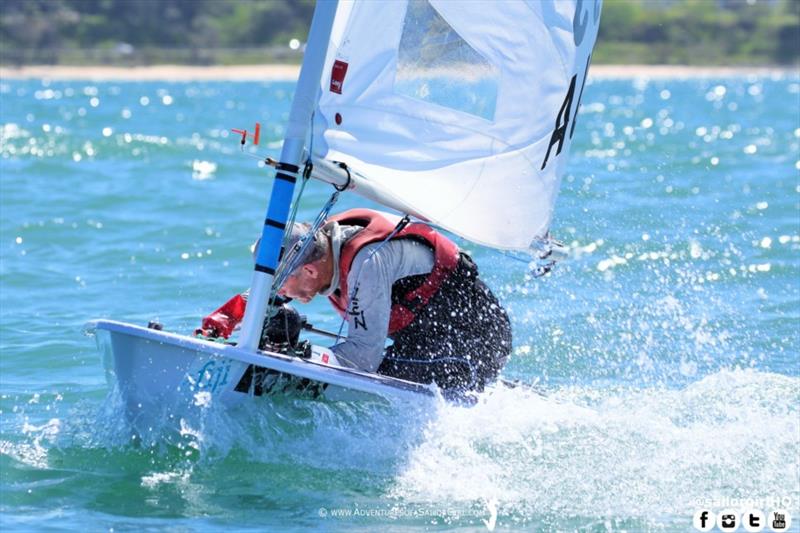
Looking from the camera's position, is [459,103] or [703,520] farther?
[459,103]

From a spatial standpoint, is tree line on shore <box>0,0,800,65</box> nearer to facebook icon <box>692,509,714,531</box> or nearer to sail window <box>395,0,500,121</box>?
sail window <box>395,0,500,121</box>

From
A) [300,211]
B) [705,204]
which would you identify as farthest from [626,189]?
[300,211]

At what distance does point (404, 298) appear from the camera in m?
4.79

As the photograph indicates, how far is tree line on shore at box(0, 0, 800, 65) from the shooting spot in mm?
62197

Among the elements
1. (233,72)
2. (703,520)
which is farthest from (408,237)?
(233,72)

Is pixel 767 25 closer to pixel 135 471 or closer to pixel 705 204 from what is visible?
pixel 705 204

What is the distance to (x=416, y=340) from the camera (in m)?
4.85

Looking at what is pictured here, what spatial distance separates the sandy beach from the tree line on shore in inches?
44.5

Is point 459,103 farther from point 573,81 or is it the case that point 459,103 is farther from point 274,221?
point 274,221

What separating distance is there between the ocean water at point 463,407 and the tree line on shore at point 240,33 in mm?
50562

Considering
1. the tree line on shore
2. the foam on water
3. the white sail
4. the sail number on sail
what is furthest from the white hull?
the tree line on shore

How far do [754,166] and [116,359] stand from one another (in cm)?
1146

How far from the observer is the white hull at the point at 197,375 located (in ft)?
14.2

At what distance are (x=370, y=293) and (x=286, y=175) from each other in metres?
0.51
